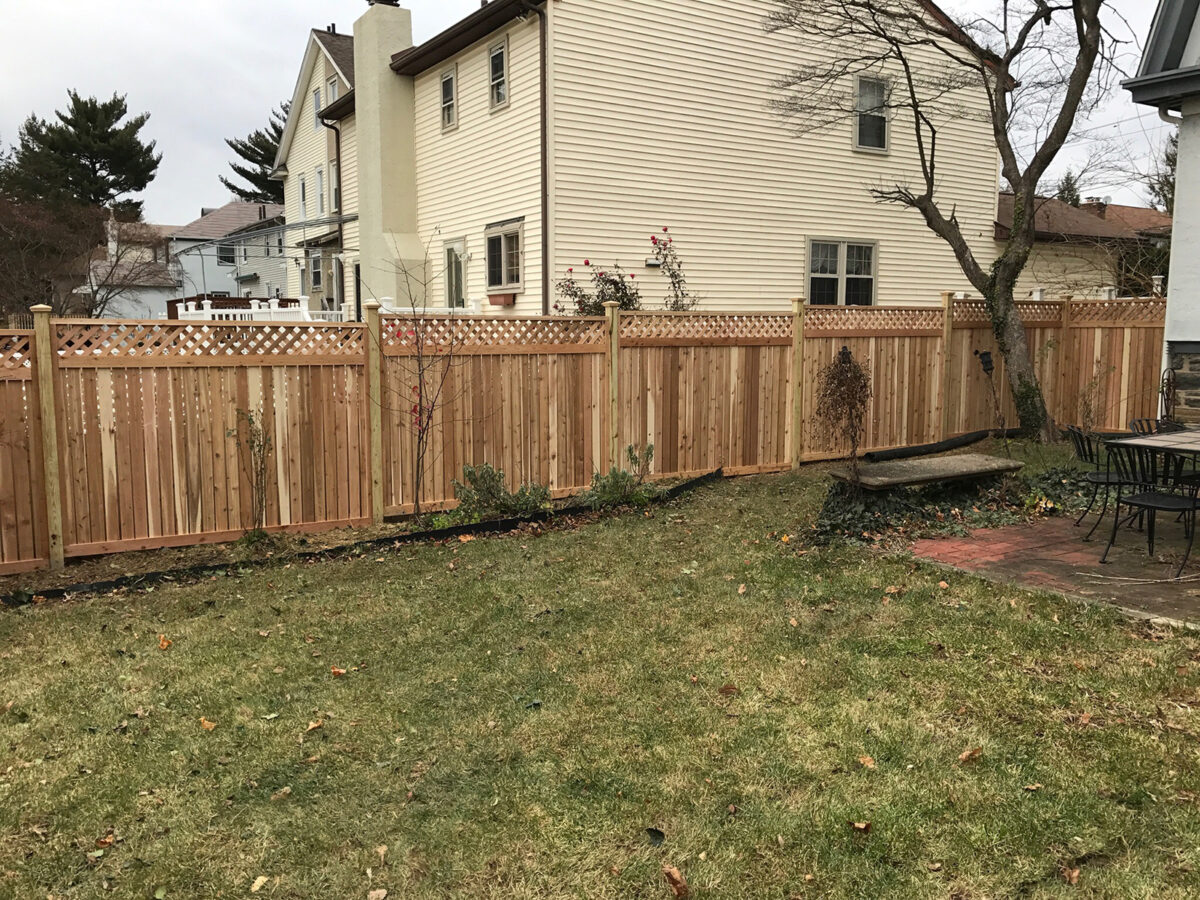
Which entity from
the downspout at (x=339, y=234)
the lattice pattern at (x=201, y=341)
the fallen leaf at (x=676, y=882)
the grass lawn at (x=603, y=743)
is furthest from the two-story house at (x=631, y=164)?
the fallen leaf at (x=676, y=882)

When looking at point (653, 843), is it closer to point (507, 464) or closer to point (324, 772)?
point (324, 772)

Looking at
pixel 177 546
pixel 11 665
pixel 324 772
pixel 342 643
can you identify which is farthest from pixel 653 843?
pixel 177 546

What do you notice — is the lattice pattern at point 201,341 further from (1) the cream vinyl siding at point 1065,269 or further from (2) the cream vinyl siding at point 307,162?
(1) the cream vinyl siding at point 1065,269

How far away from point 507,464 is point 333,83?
59.9 ft

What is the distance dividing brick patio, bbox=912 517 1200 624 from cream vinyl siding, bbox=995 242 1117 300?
605 inches

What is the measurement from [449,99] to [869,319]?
9.44 m

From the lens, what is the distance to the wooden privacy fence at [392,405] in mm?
6473

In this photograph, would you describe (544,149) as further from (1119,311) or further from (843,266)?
(1119,311)

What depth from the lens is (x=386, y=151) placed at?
17094 mm

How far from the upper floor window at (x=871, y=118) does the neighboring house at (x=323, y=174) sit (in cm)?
1119

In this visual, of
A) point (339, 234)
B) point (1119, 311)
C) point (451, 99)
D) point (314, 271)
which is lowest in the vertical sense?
point (1119, 311)

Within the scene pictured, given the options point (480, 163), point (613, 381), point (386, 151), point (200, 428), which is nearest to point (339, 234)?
point (386, 151)

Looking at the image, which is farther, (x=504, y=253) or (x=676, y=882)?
(x=504, y=253)

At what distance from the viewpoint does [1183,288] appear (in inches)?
355
